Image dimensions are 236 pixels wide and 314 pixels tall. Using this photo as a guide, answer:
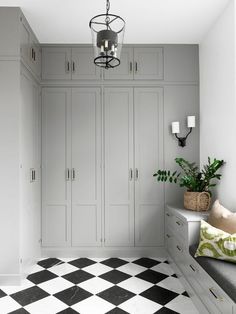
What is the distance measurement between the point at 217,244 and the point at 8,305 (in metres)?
1.91

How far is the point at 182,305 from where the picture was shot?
7.71ft

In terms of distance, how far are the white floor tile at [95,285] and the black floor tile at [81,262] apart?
425 mm

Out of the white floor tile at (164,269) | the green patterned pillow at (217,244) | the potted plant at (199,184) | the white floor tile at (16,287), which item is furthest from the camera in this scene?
the white floor tile at (164,269)

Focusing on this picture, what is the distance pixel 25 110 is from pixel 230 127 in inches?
86.7

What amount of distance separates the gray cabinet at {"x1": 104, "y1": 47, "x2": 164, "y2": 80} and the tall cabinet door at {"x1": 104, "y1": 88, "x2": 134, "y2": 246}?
0.68 ft

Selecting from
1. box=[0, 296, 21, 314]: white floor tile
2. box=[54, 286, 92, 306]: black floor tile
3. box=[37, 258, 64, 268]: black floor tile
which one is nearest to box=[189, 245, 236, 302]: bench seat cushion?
box=[54, 286, 92, 306]: black floor tile

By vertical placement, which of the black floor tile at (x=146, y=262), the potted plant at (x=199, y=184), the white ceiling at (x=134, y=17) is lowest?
the black floor tile at (x=146, y=262)

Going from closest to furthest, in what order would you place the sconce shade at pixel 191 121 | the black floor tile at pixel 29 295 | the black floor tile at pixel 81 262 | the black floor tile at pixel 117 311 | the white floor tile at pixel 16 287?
1. the black floor tile at pixel 117 311
2. the black floor tile at pixel 29 295
3. the white floor tile at pixel 16 287
4. the black floor tile at pixel 81 262
5. the sconce shade at pixel 191 121

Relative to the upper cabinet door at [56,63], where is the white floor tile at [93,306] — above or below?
below

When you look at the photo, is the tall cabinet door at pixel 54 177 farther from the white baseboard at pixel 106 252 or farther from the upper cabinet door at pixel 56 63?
the upper cabinet door at pixel 56 63

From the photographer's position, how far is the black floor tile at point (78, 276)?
2.83 metres

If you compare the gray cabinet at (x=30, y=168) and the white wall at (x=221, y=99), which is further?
the gray cabinet at (x=30, y=168)

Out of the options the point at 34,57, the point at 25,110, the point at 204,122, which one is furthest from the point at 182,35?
the point at 25,110

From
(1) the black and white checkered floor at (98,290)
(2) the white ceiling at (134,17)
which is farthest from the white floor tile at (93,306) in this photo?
(2) the white ceiling at (134,17)
